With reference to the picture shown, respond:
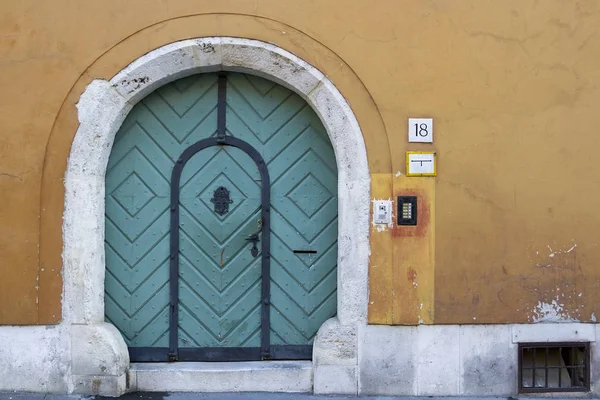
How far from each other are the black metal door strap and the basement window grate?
1.80m

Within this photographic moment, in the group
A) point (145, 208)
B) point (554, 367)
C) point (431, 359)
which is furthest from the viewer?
point (145, 208)

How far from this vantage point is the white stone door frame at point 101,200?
476 cm

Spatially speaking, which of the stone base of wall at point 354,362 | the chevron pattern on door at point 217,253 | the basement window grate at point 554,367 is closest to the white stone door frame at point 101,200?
the stone base of wall at point 354,362

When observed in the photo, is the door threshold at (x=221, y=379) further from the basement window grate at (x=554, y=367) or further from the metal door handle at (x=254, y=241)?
the basement window grate at (x=554, y=367)

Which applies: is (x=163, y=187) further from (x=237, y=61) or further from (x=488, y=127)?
(x=488, y=127)

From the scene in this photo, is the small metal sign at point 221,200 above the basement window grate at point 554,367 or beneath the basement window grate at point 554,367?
above

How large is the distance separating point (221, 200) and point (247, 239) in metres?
0.33

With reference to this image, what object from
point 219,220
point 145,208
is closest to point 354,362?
point 219,220

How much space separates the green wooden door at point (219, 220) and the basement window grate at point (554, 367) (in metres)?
1.41

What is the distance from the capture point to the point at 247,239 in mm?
5082

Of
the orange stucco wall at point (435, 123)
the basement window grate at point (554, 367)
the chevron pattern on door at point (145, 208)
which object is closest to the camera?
the orange stucco wall at point (435, 123)

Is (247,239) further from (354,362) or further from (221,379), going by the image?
(354,362)

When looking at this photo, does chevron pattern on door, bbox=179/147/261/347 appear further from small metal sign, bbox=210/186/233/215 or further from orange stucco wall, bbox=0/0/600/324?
orange stucco wall, bbox=0/0/600/324

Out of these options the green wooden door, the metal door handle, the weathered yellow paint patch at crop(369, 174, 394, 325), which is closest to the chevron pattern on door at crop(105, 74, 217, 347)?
the green wooden door
